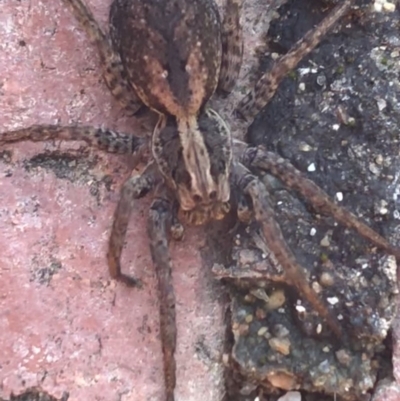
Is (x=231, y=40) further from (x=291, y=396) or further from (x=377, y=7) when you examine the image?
(x=291, y=396)

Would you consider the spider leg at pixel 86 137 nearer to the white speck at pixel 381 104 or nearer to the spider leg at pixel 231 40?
the spider leg at pixel 231 40

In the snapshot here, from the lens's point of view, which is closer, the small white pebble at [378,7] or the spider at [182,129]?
the spider at [182,129]

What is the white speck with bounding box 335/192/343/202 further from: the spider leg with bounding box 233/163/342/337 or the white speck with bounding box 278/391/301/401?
the white speck with bounding box 278/391/301/401

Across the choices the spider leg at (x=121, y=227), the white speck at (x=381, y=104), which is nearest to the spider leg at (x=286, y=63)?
the white speck at (x=381, y=104)

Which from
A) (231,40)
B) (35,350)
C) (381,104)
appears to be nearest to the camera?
(35,350)

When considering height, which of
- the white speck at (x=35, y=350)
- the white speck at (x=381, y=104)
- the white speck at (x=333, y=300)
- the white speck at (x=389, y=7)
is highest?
the white speck at (x=389, y=7)

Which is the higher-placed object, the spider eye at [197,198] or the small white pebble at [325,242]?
the spider eye at [197,198]

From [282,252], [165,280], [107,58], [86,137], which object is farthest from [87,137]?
[282,252]
